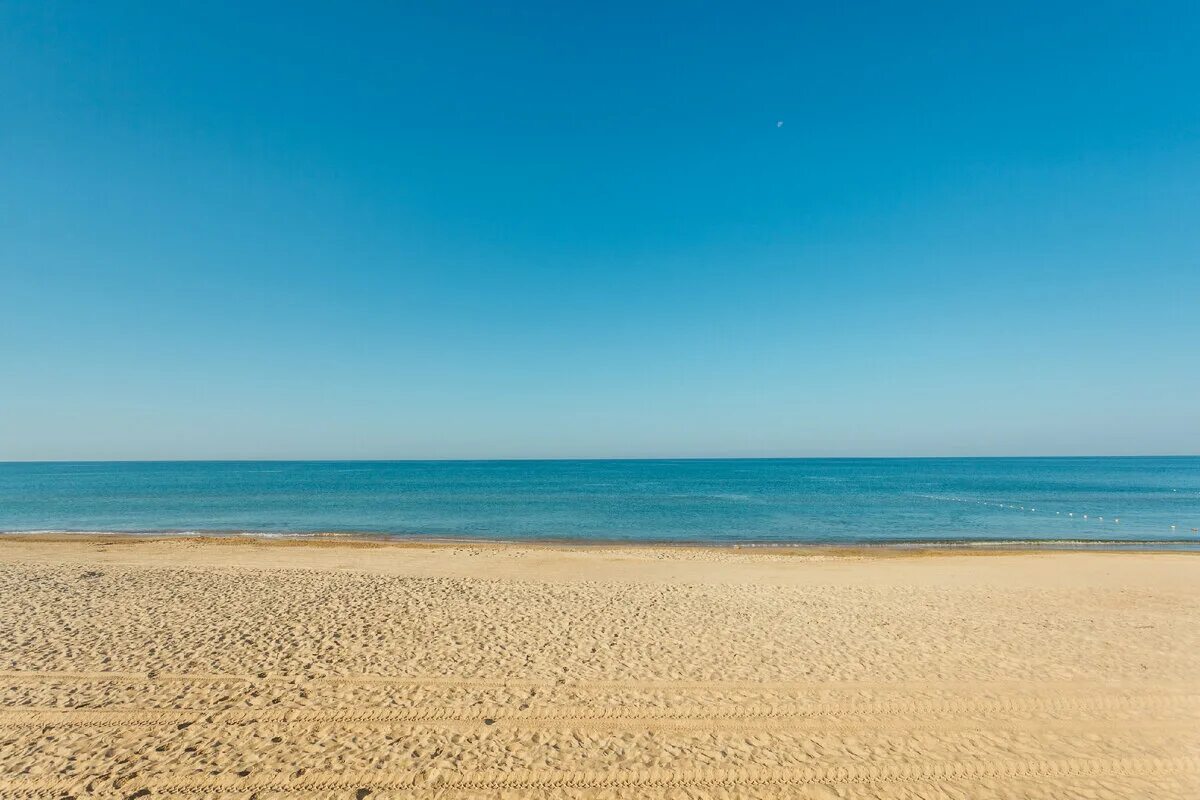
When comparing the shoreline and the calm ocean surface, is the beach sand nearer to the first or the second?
the shoreline

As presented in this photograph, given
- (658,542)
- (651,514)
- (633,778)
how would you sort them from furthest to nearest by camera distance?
(651,514)
(658,542)
(633,778)

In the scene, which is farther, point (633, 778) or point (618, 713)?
point (618, 713)

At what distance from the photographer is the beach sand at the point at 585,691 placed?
256 inches

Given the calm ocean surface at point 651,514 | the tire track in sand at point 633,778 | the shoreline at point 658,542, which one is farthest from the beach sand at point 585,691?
the calm ocean surface at point 651,514

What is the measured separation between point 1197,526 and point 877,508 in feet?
65.5

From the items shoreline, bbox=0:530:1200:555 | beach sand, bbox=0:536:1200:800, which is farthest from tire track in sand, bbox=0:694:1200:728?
shoreline, bbox=0:530:1200:555

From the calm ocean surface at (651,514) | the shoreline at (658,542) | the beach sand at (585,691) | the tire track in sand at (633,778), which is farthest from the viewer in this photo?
the calm ocean surface at (651,514)

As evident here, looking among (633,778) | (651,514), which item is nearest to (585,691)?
(633,778)

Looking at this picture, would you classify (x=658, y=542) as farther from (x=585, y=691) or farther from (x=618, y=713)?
(x=618, y=713)

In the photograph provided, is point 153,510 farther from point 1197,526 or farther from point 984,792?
point 1197,526

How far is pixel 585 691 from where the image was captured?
863 centimetres

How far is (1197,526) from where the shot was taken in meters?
37.4

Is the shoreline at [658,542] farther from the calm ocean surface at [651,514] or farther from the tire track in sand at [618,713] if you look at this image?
the tire track in sand at [618,713]

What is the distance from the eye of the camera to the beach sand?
6492 millimetres
